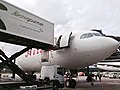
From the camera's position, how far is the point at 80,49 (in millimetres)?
16656

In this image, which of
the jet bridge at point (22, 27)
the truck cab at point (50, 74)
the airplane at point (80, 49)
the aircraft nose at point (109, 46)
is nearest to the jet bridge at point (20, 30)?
the jet bridge at point (22, 27)

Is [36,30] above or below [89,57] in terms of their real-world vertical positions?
above

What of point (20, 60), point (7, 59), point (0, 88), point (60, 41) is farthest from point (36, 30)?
point (20, 60)

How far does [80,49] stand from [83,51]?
0.36 m

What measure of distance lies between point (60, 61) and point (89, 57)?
10.7 feet

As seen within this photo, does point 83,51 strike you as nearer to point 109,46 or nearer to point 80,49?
point 80,49

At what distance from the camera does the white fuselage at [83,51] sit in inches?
617

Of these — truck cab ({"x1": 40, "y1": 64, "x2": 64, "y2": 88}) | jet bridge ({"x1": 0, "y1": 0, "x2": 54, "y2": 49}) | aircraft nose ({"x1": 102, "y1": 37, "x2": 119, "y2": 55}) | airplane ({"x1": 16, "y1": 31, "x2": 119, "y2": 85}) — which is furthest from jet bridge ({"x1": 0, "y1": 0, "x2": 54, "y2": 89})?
aircraft nose ({"x1": 102, "y1": 37, "x2": 119, "y2": 55})

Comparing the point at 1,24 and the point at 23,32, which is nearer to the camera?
the point at 1,24

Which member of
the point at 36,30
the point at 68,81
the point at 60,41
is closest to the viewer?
the point at 36,30

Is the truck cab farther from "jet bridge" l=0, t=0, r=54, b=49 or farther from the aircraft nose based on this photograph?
the aircraft nose

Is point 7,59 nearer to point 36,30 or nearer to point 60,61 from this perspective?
point 36,30

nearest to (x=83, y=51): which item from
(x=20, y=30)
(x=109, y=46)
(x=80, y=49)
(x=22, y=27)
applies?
(x=80, y=49)

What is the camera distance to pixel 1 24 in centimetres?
1168
